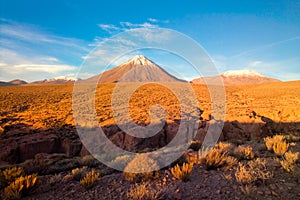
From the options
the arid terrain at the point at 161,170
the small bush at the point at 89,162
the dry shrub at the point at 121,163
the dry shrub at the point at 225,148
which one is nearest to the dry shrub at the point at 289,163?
the arid terrain at the point at 161,170

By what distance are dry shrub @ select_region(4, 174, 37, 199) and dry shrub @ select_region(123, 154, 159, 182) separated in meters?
2.28

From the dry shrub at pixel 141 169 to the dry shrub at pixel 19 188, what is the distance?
2278mm

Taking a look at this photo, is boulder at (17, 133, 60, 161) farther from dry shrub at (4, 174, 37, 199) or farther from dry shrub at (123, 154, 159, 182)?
dry shrub at (123, 154, 159, 182)

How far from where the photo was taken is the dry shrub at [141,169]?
210 inches

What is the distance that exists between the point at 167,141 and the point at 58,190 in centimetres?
915

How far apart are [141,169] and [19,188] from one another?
114 inches

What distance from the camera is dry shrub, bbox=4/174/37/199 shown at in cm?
445

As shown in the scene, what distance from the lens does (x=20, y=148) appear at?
1125 cm

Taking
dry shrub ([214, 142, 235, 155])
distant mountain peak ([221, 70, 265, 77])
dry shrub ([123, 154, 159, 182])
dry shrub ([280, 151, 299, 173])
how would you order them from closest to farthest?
1. dry shrub ([123, 154, 159, 182])
2. dry shrub ([280, 151, 299, 173])
3. dry shrub ([214, 142, 235, 155])
4. distant mountain peak ([221, 70, 265, 77])

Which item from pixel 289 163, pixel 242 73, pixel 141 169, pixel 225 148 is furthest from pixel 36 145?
pixel 242 73

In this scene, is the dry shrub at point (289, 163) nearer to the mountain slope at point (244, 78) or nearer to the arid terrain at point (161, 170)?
the arid terrain at point (161, 170)

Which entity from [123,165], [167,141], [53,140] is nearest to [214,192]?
[123,165]

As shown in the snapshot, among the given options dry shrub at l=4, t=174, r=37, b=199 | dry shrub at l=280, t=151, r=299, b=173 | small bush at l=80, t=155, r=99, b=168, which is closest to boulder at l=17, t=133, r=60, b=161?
small bush at l=80, t=155, r=99, b=168

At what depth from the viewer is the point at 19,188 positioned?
15.0 feet
